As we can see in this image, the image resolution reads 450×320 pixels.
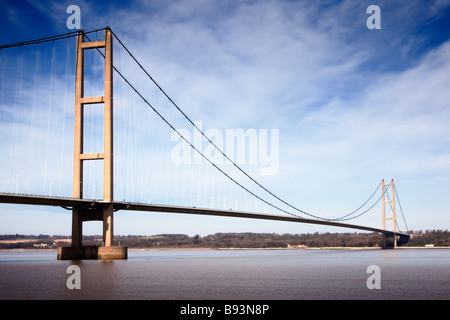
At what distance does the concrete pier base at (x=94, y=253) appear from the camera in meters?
49.2

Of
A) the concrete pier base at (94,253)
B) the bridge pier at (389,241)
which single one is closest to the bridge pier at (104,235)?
the concrete pier base at (94,253)

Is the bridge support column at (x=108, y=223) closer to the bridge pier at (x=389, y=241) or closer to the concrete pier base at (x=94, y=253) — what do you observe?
the concrete pier base at (x=94, y=253)

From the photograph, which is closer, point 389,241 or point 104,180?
point 104,180

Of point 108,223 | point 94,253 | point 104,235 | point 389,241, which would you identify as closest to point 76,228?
point 94,253

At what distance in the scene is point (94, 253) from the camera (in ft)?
163

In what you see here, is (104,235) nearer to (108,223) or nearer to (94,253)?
(108,223)

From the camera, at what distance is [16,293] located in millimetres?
24734

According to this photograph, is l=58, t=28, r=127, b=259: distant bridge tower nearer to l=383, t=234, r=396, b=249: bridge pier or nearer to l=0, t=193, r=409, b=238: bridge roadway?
l=0, t=193, r=409, b=238: bridge roadway

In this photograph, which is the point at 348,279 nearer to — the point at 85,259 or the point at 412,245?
the point at 85,259

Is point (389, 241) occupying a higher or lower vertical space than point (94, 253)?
lower

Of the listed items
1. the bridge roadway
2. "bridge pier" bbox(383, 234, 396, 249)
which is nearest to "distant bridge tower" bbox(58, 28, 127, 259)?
the bridge roadway

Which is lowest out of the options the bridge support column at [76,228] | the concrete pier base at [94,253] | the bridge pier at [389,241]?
the bridge pier at [389,241]

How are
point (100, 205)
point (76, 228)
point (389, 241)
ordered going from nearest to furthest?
point (100, 205) → point (76, 228) → point (389, 241)
